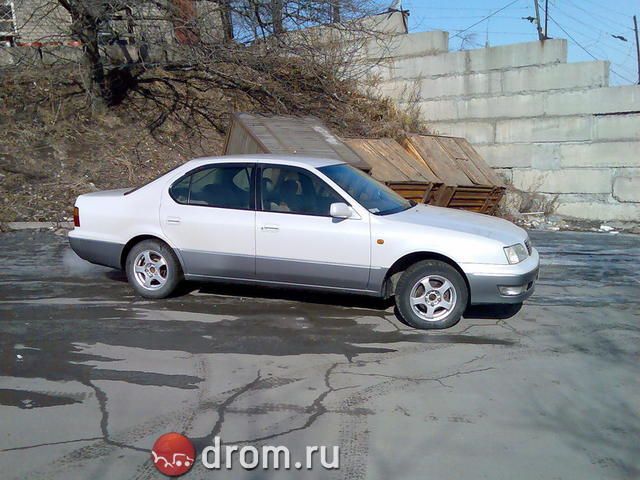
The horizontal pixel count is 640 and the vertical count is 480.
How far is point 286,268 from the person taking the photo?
663 centimetres

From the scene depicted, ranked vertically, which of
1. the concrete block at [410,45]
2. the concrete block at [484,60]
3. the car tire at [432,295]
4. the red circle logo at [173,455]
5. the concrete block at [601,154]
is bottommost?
the red circle logo at [173,455]

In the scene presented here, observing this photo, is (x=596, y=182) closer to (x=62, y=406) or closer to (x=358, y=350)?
(x=358, y=350)

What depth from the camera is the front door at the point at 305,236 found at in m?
6.41

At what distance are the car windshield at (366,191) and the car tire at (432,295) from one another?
0.76 meters

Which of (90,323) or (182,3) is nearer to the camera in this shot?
(90,323)

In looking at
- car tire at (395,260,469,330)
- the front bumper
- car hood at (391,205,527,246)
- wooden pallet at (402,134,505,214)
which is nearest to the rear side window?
car hood at (391,205,527,246)

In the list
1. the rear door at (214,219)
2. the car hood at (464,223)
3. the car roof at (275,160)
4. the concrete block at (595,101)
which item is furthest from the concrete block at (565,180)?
the rear door at (214,219)

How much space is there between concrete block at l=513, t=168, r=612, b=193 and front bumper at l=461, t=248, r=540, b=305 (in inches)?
343

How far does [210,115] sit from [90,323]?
10460 mm

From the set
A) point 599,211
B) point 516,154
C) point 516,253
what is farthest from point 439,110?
point 516,253

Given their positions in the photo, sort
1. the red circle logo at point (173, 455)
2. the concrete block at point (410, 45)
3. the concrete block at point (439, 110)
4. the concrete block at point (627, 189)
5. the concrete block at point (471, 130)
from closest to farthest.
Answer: the red circle logo at point (173, 455), the concrete block at point (627, 189), the concrete block at point (471, 130), the concrete block at point (439, 110), the concrete block at point (410, 45)

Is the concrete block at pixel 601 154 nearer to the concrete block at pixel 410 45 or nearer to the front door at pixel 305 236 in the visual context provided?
the concrete block at pixel 410 45

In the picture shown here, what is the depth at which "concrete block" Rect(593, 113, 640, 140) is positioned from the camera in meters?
13.3

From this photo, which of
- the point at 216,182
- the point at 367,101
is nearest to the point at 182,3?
the point at 367,101
